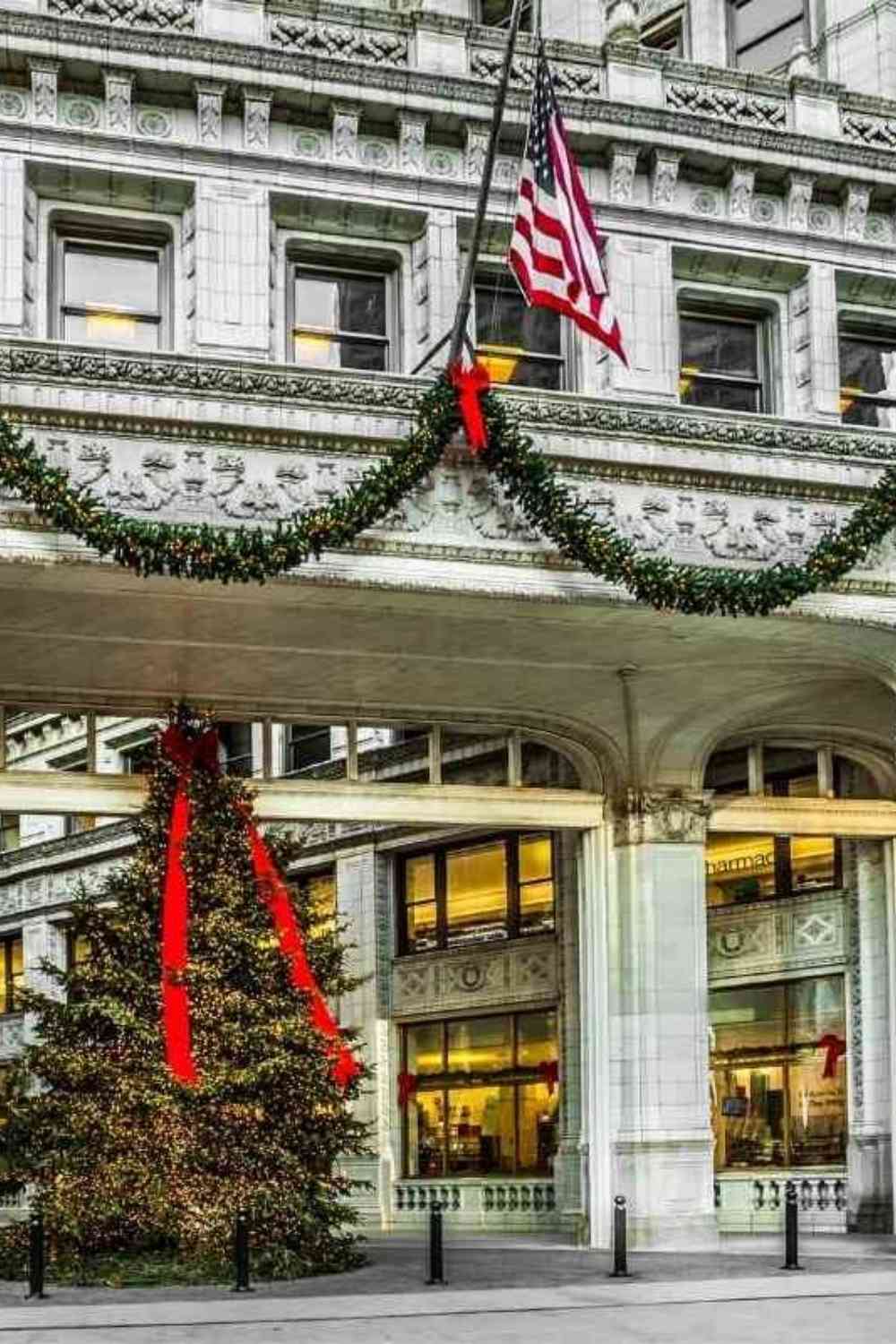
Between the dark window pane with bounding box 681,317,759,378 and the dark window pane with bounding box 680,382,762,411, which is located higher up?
the dark window pane with bounding box 681,317,759,378

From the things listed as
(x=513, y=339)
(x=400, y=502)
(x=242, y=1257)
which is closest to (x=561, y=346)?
(x=513, y=339)

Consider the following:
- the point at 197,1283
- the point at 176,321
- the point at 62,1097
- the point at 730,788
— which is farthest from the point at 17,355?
the point at 730,788

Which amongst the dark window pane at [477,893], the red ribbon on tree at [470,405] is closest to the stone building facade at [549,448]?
the red ribbon on tree at [470,405]

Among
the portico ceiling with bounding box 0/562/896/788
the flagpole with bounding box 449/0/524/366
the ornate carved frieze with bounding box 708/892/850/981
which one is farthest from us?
the ornate carved frieze with bounding box 708/892/850/981

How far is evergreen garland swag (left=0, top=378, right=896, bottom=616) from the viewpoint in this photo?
19.8 metres

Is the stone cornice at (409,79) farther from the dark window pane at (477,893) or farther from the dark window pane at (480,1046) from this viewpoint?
the dark window pane at (480,1046)

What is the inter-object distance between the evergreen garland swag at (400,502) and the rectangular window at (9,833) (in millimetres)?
27799

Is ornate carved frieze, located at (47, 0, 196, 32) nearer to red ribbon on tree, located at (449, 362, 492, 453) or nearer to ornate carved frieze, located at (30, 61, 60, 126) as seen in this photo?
ornate carved frieze, located at (30, 61, 60, 126)

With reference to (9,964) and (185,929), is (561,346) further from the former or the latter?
(9,964)

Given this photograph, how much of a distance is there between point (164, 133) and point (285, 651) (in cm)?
599

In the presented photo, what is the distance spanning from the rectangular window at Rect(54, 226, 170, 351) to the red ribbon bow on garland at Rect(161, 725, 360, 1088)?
14.9ft

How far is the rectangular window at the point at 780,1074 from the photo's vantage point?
31578 millimetres

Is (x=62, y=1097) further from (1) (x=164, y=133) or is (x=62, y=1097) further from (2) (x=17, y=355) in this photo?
(1) (x=164, y=133)

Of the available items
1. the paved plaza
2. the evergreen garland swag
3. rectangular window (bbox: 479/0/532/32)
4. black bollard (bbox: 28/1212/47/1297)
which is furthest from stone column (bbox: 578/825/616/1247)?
rectangular window (bbox: 479/0/532/32)
